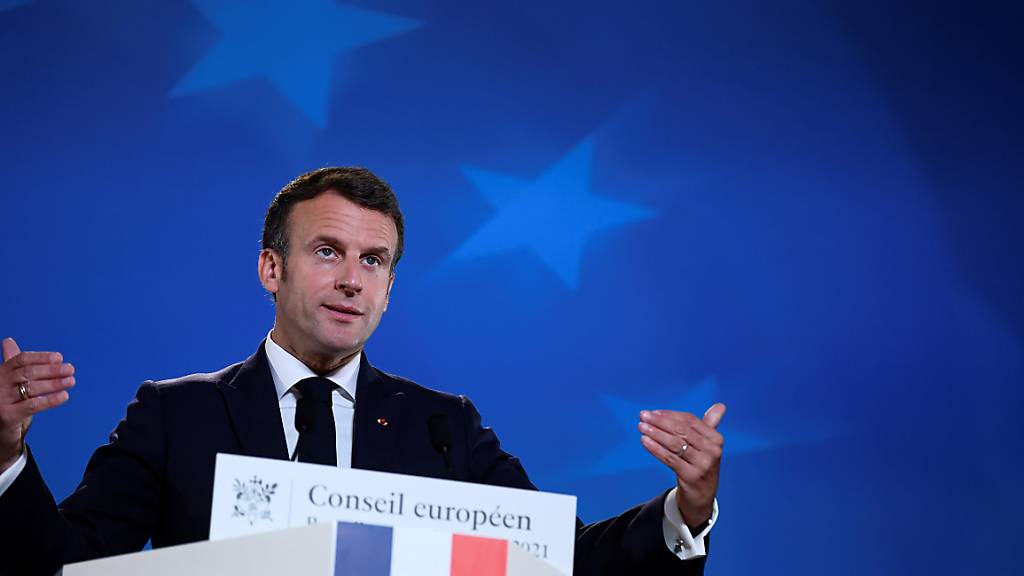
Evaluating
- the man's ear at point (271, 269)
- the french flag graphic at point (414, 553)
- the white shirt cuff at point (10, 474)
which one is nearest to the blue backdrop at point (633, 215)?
the man's ear at point (271, 269)

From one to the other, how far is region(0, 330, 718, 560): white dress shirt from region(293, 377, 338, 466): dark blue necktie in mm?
27

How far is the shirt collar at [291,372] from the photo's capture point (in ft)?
8.77

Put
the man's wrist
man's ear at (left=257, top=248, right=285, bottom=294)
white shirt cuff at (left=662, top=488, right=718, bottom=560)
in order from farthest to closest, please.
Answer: man's ear at (left=257, top=248, right=285, bottom=294), white shirt cuff at (left=662, top=488, right=718, bottom=560), the man's wrist

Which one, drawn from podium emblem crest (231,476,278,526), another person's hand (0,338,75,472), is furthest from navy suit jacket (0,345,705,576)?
podium emblem crest (231,476,278,526)

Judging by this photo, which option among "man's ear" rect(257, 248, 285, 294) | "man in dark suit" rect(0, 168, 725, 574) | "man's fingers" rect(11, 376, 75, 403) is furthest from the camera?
"man's ear" rect(257, 248, 285, 294)

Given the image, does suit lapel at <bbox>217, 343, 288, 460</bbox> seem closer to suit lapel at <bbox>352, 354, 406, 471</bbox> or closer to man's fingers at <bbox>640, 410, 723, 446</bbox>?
suit lapel at <bbox>352, 354, 406, 471</bbox>

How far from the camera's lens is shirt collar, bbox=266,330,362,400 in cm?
267

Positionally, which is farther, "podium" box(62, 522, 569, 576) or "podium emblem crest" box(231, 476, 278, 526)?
"podium emblem crest" box(231, 476, 278, 526)

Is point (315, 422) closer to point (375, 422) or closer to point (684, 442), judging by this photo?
point (375, 422)

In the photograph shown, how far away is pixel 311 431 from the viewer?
8.16 feet

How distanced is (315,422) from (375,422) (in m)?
0.14

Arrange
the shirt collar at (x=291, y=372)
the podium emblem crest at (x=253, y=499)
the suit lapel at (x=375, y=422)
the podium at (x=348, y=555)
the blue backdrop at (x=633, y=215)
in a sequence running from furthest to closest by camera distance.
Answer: the blue backdrop at (x=633, y=215), the shirt collar at (x=291, y=372), the suit lapel at (x=375, y=422), the podium emblem crest at (x=253, y=499), the podium at (x=348, y=555)

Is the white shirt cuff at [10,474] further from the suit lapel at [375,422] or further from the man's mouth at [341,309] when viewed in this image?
the man's mouth at [341,309]

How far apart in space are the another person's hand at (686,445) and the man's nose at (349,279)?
0.79 meters
